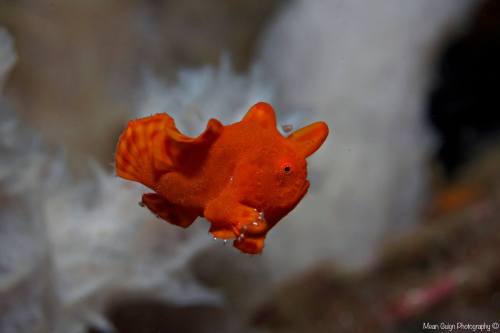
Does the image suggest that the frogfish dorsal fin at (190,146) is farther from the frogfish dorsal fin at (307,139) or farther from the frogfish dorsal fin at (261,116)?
the frogfish dorsal fin at (307,139)

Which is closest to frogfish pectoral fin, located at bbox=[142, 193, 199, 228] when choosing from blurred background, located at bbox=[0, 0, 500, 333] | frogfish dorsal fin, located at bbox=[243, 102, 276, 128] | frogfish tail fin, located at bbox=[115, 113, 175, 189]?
frogfish tail fin, located at bbox=[115, 113, 175, 189]

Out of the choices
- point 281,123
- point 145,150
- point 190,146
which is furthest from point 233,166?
point 281,123

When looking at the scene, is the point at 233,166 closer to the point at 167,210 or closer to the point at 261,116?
the point at 261,116

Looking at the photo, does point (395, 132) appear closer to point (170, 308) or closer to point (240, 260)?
point (240, 260)

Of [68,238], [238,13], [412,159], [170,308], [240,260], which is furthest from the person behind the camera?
[238,13]

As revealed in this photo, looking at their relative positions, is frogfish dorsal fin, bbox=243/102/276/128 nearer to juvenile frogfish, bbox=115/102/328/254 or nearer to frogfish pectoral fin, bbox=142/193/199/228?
juvenile frogfish, bbox=115/102/328/254

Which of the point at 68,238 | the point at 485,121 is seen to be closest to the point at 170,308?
the point at 68,238
